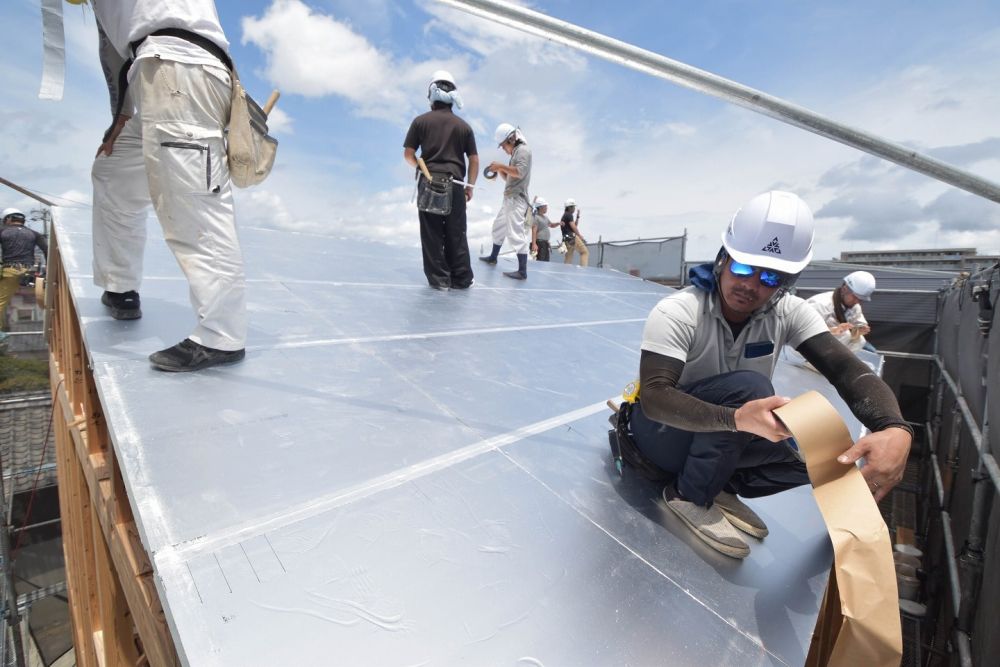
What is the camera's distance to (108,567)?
2.08 m

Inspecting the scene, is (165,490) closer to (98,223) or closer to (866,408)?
(98,223)

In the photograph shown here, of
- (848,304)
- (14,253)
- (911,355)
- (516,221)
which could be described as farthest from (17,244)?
(911,355)

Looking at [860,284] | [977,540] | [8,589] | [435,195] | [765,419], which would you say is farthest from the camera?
[8,589]

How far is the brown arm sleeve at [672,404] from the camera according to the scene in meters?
1.33

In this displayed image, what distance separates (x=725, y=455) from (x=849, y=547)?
0.42 metres

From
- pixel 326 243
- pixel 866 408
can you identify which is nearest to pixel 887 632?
pixel 866 408

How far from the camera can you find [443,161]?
4.22 metres

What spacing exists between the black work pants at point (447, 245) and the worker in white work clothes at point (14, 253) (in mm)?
5991

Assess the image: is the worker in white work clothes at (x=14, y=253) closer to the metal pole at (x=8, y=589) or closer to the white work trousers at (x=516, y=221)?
the metal pole at (x=8, y=589)

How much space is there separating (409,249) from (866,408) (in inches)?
225

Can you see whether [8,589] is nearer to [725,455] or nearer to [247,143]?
[247,143]

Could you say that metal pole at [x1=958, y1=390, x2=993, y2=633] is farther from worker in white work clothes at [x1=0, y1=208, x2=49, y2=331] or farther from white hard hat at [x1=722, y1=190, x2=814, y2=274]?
worker in white work clothes at [x1=0, y1=208, x2=49, y2=331]

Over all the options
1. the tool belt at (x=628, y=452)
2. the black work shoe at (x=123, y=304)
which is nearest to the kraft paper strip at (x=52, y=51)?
the black work shoe at (x=123, y=304)

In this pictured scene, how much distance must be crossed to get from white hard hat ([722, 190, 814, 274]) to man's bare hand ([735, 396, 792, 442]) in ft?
1.60
